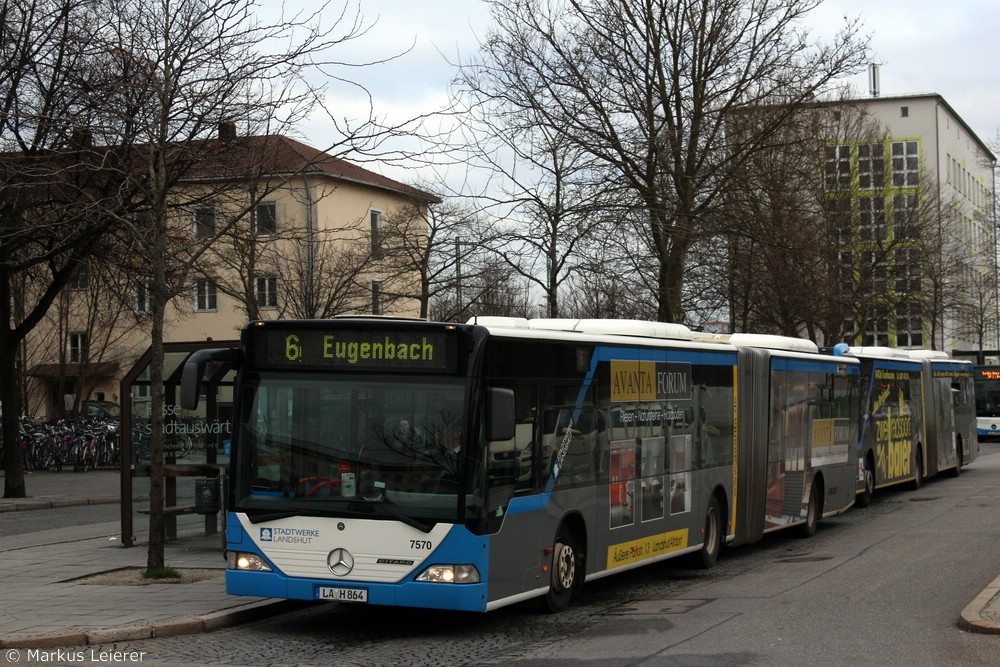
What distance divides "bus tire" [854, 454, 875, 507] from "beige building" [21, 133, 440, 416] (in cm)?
956

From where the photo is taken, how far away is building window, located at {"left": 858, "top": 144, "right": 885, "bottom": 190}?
4816 cm

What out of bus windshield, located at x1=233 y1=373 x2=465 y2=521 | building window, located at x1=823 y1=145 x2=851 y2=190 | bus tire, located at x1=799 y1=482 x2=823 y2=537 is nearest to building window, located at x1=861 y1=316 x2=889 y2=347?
building window, located at x1=823 y1=145 x2=851 y2=190

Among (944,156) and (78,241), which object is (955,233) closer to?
(944,156)

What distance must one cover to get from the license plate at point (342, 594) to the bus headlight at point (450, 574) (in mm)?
492

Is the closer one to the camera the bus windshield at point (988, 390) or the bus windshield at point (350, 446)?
the bus windshield at point (350, 446)

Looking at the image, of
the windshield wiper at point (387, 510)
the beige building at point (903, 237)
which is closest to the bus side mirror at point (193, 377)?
the windshield wiper at point (387, 510)

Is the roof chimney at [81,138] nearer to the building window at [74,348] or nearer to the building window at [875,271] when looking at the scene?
the building window at [875,271]

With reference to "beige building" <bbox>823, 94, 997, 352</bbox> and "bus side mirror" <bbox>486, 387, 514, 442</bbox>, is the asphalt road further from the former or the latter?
"beige building" <bbox>823, 94, 997, 352</bbox>

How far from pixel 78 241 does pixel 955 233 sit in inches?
1730

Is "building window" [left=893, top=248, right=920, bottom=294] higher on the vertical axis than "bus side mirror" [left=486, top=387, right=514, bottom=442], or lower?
higher

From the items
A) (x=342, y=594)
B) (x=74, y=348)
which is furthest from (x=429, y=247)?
(x=74, y=348)

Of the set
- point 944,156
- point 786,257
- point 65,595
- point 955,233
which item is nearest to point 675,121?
point 786,257

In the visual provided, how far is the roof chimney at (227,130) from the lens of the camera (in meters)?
14.7

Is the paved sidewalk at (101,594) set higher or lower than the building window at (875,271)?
lower
